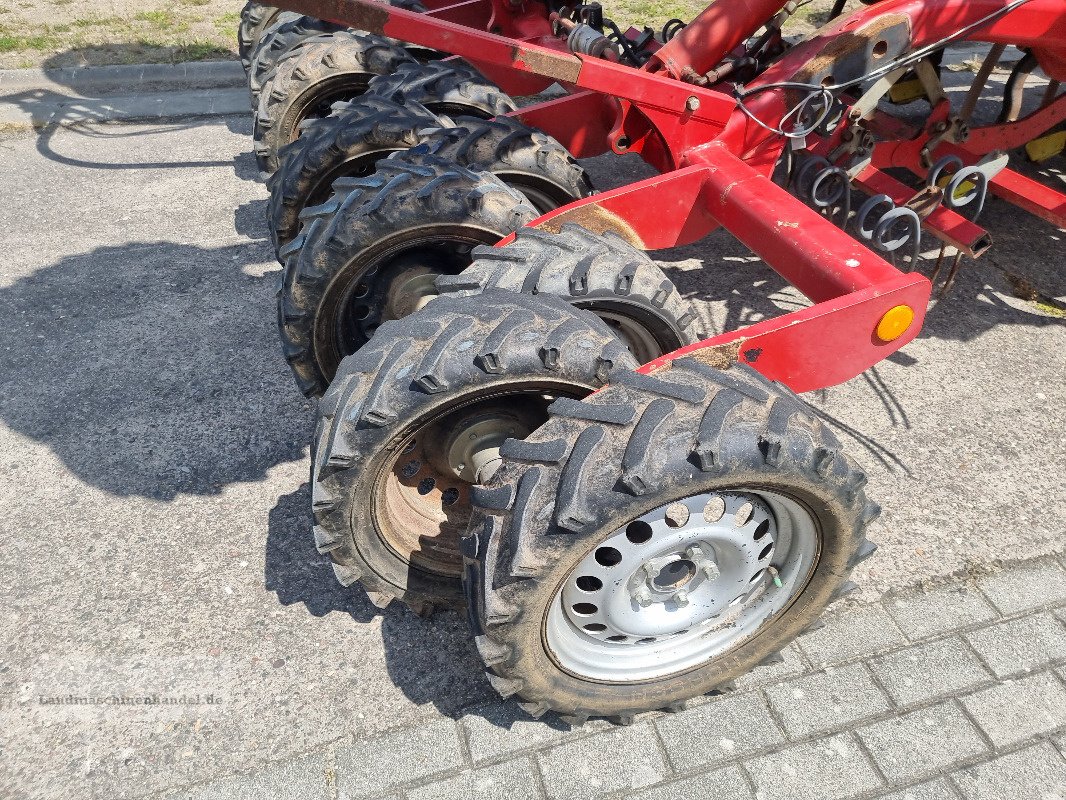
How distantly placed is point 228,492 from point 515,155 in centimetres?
191

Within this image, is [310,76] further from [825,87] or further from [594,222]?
[825,87]

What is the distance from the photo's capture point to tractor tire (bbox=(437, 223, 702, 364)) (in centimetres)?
256

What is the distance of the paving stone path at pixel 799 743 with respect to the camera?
2324 millimetres

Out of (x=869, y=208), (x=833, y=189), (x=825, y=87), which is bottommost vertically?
(x=833, y=189)

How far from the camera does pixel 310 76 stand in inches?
175

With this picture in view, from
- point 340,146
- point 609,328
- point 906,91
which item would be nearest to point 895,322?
point 609,328

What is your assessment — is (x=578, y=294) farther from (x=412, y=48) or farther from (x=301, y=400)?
(x=412, y=48)

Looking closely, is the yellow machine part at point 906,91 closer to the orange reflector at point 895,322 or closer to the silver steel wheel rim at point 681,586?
the orange reflector at point 895,322

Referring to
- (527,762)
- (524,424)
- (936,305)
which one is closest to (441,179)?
(524,424)

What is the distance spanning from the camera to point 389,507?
2.67 meters

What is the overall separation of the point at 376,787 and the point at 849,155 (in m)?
3.45

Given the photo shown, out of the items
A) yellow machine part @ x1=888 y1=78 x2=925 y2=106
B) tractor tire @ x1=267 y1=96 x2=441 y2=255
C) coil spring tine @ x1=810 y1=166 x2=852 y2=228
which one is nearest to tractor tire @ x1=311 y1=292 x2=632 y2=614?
tractor tire @ x1=267 y1=96 x2=441 y2=255

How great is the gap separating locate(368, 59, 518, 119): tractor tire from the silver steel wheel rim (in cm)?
239

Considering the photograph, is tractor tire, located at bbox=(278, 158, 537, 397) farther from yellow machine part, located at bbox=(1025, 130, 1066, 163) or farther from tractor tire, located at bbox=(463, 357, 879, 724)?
yellow machine part, located at bbox=(1025, 130, 1066, 163)
